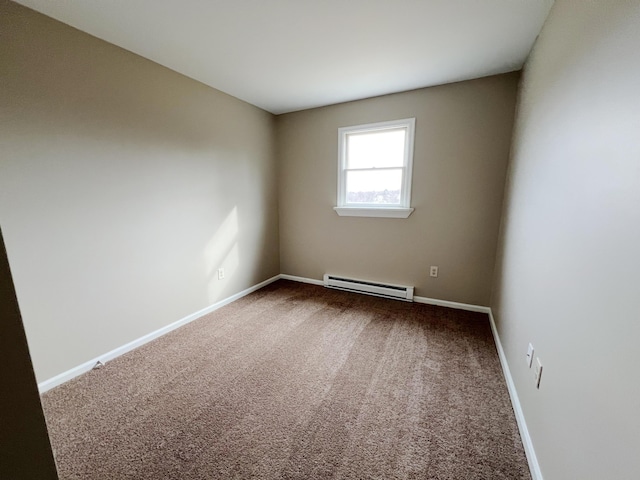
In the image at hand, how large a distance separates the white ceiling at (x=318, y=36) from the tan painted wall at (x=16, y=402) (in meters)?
1.82

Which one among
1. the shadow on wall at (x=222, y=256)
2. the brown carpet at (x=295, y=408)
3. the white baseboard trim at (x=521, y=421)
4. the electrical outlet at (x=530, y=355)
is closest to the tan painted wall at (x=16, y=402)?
the brown carpet at (x=295, y=408)

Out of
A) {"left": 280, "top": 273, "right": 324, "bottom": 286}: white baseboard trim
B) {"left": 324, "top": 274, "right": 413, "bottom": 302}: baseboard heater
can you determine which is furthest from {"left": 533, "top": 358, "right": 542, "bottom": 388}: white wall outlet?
{"left": 280, "top": 273, "right": 324, "bottom": 286}: white baseboard trim

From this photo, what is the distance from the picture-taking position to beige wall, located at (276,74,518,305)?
2.53m

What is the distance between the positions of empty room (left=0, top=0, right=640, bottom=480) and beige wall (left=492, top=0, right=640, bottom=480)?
1 cm

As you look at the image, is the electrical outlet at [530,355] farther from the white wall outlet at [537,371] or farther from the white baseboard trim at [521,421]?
the white baseboard trim at [521,421]

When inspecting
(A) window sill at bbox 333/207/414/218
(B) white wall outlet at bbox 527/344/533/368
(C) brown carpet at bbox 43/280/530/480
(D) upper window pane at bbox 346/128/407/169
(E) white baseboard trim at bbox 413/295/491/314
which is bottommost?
(C) brown carpet at bbox 43/280/530/480

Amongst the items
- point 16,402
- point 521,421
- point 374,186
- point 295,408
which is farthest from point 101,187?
point 521,421

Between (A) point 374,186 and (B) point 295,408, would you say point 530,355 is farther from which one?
(A) point 374,186

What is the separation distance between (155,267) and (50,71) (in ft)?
4.88

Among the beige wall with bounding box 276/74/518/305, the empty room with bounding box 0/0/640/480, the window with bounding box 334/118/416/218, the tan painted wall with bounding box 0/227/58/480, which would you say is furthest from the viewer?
the window with bounding box 334/118/416/218

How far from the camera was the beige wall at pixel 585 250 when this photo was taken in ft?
2.34

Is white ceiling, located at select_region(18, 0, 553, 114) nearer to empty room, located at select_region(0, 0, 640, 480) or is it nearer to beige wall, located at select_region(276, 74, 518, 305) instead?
empty room, located at select_region(0, 0, 640, 480)

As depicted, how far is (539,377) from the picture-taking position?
1.24m

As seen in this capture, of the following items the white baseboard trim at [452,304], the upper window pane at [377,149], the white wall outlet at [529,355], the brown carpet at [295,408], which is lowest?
the brown carpet at [295,408]
